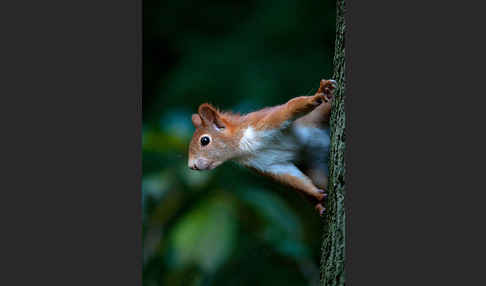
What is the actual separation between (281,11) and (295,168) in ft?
4.61

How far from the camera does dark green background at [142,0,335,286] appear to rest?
112 inches

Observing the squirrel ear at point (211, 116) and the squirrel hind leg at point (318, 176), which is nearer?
the squirrel hind leg at point (318, 176)

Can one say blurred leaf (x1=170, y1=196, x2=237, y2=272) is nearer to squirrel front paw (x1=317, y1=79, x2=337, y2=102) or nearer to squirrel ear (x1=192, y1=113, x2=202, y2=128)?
squirrel ear (x1=192, y1=113, x2=202, y2=128)

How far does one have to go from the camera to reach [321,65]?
129 inches

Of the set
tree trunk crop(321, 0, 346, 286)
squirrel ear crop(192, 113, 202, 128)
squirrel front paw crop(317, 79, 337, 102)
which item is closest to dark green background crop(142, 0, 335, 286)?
squirrel ear crop(192, 113, 202, 128)

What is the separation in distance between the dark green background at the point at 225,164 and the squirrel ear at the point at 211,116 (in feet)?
1.20

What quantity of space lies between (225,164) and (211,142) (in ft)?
1.17

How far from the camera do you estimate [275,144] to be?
8.73ft

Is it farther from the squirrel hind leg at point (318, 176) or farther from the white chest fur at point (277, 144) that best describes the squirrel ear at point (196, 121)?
the squirrel hind leg at point (318, 176)

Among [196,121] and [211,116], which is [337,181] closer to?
[211,116]

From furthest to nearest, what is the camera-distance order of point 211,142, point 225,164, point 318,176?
1. point 225,164
2. point 211,142
3. point 318,176

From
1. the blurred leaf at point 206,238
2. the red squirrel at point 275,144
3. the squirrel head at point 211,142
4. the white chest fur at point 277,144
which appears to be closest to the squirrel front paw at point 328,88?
the red squirrel at point 275,144

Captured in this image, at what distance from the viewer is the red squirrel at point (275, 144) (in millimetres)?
2588

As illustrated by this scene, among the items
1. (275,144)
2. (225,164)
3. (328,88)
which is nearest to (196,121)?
(225,164)
